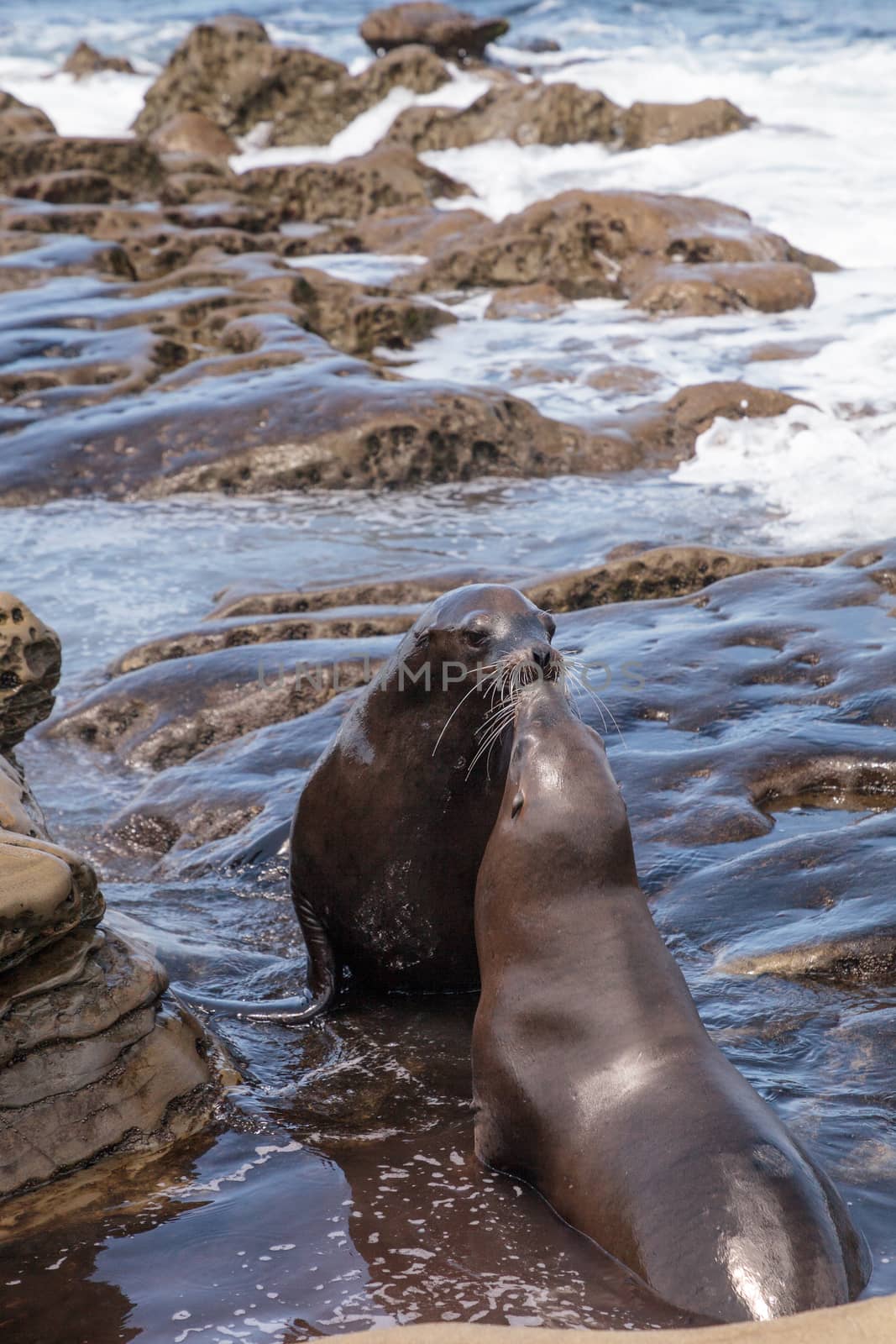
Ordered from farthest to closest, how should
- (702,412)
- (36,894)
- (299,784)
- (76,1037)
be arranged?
(702,412), (299,784), (76,1037), (36,894)

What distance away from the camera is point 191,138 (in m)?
31.5

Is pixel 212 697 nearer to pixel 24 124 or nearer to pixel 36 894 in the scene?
pixel 36 894

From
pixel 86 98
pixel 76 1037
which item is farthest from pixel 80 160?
pixel 76 1037

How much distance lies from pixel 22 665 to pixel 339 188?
22.1m

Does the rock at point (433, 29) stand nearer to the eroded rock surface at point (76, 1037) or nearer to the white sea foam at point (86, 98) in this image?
the white sea foam at point (86, 98)

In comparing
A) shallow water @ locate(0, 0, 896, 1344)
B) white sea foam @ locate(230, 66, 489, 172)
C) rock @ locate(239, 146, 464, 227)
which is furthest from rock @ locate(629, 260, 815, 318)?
white sea foam @ locate(230, 66, 489, 172)

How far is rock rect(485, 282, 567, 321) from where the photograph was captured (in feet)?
65.3

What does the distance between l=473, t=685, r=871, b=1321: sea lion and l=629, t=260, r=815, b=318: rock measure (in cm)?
1556

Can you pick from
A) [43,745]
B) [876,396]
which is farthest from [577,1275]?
[876,396]

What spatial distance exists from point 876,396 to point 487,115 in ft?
56.6

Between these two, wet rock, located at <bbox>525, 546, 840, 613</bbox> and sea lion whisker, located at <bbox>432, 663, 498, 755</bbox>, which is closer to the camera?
sea lion whisker, located at <bbox>432, 663, 498, 755</bbox>

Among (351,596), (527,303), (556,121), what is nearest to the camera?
(351,596)

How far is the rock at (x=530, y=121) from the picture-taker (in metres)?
29.9

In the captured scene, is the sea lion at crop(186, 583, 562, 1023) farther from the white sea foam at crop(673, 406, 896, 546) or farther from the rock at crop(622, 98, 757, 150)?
the rock at crop(622, 98, 757, 150)
